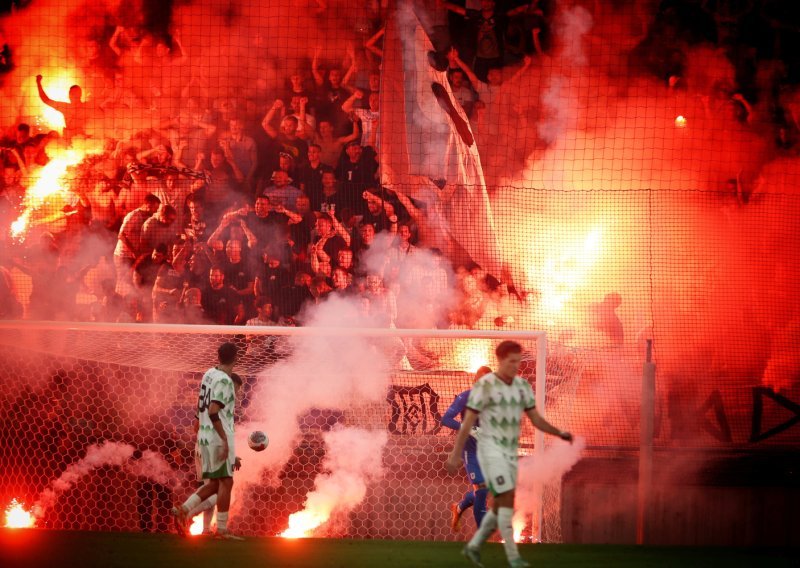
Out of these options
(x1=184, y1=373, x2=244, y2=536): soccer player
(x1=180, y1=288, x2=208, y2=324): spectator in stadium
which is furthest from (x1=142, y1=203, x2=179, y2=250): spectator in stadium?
(x1=184, y1=373, x2=244, y2=536): soccer player

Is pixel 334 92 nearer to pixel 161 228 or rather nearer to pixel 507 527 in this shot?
pixel 161 228

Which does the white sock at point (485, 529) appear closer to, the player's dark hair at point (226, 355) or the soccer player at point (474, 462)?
the soccer player at point (474, 462)

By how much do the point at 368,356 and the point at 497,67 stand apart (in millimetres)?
5945

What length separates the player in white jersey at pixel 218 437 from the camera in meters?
6.64

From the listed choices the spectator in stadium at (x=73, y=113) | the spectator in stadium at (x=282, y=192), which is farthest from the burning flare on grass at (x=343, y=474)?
the spectator in stadium at (x=73, y=113)

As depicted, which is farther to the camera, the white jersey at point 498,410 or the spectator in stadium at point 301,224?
the spectator in stadium at point 301,224

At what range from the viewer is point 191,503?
6.75 m

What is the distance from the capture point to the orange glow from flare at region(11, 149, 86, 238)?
1398cm

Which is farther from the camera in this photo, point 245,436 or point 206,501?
point 245,436

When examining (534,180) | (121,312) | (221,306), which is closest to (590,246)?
(534,180)

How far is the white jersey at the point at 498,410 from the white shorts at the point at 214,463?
7.16 ft

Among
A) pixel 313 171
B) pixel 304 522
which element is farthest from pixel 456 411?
pixel 313 171

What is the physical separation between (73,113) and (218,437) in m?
9.80

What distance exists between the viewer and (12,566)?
5570mm
